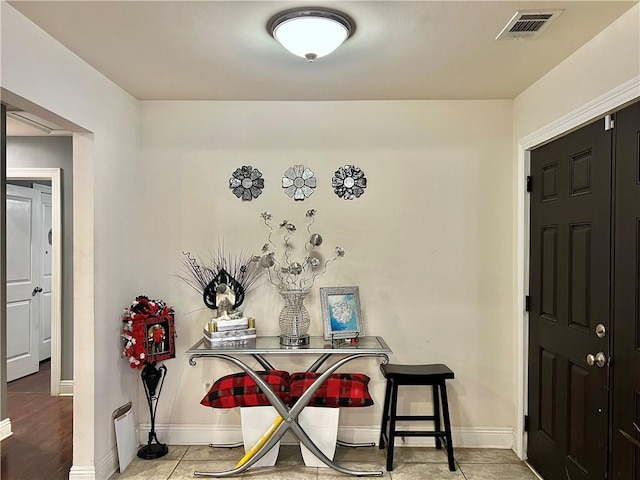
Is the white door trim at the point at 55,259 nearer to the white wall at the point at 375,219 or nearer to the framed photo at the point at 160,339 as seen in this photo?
the white wall at the point at 375,219

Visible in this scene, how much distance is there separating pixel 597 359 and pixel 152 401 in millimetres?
2826

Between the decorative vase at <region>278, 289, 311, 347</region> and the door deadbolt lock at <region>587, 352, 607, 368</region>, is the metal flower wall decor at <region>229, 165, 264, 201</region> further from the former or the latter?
the door deadbolt lock at <region>587, 352, 607, 368</region>

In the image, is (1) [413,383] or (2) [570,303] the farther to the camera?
(1) [413,383]

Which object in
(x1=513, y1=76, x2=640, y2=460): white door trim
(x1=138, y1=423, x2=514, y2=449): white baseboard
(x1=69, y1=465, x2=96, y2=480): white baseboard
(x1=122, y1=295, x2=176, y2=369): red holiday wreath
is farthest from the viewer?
(x1=138, y1=423, x2=514, y2=449): white baseboard

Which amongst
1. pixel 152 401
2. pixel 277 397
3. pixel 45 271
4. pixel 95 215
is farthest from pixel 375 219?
pixel 45 271

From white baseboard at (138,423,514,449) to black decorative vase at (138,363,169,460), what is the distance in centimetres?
9

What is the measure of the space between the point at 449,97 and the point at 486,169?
0.58 metres

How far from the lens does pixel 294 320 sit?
3.26 m

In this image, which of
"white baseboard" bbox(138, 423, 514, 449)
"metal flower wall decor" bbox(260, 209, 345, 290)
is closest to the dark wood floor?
"white baseboard" bbox(138, 423, 514, 449)

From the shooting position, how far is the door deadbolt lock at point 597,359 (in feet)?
7.74

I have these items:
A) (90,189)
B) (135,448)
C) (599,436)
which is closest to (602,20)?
(599,436)

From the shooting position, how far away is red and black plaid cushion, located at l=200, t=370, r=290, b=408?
310 cm

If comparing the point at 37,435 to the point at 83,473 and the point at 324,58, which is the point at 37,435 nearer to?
the point at 83,473

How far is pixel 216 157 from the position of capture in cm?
358
